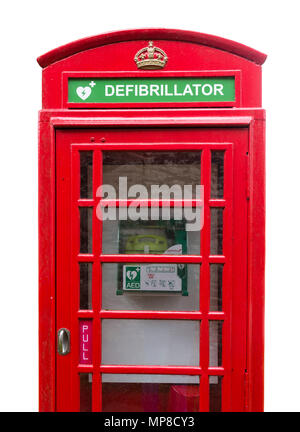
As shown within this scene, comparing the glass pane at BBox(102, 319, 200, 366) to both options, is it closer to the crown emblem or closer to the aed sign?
the aed sign

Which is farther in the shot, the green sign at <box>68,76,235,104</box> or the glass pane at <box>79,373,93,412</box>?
the glass pane at <box>79,373,93,412</box>

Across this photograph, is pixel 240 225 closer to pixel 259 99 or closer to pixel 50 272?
pixel 259 99

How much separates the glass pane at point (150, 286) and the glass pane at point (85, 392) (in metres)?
0.45

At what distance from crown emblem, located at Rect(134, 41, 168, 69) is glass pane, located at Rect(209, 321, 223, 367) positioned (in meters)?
1.52

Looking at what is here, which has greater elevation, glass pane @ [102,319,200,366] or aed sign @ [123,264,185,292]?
aed sign @ [123,264,185,292]

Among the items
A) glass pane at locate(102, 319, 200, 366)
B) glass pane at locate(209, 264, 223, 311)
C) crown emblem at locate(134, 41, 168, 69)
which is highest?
crown emblem at locate(134, 41, 168, 69)

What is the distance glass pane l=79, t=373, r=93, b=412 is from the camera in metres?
2.07

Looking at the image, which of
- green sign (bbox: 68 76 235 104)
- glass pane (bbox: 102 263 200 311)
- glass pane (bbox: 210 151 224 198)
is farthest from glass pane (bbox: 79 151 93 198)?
glass pane (bbox: 210 151 224 198)

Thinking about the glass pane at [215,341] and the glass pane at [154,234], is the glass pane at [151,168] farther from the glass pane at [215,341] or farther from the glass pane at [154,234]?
the glass pane at [215,341]

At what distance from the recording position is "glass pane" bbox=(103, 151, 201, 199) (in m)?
2.03

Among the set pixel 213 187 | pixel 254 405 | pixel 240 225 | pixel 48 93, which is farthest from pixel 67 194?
pixel 254 405

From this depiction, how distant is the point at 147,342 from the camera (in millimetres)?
2049

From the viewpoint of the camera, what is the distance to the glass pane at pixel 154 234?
2.03 m

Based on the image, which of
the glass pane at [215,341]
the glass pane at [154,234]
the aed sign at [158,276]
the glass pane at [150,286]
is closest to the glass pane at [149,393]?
the glass pane at [215,341]
